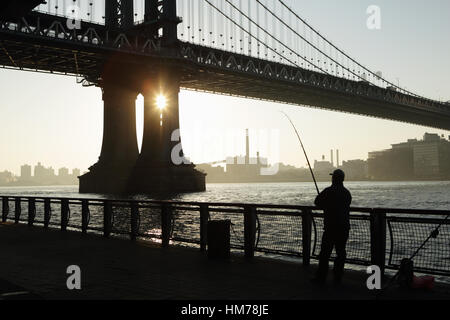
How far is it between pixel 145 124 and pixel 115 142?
7.29 m

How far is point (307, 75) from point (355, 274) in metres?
78.5

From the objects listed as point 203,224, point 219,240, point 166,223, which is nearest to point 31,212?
point 166,223

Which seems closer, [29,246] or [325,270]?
[325,270]

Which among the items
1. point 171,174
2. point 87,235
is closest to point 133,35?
point 171,174

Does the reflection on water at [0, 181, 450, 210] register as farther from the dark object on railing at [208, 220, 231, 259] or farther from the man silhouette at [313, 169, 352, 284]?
the man silhouette at [313, 169, 352, 284]

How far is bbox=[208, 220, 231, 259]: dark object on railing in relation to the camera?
392 inches

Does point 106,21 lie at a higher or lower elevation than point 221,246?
higher

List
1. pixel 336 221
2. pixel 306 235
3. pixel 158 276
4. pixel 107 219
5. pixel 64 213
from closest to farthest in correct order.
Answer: pixel 336 221
pixel 158 276
pixel 306 235
pixel 107 219
pixel 64 213

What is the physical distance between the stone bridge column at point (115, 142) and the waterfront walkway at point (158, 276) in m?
64.8

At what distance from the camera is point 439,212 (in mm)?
7758

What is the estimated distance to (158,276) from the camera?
8.23 meters

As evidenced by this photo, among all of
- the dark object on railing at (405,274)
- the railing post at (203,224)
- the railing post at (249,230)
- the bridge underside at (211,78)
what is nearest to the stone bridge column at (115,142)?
the bridge underside at (211,78)

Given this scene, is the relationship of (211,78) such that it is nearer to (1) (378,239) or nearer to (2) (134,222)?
(2) (134,222)

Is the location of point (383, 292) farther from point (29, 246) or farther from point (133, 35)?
point (133, 35)
